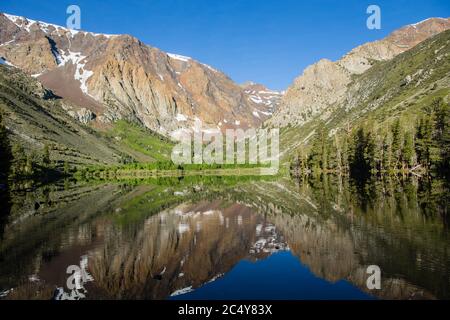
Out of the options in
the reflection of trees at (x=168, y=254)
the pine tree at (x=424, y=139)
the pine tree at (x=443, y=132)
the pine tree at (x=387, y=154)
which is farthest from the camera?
the pine tree at (x=387, y=154)

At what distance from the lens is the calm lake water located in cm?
2622

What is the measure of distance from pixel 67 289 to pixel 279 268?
15239mm

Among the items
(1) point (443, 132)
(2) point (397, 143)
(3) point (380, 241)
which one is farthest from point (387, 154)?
(3) point (380, 241)

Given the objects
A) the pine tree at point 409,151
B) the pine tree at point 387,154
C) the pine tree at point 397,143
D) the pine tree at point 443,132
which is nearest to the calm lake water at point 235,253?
the pine tree at point 443,132

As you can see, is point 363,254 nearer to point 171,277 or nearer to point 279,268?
point 279,268

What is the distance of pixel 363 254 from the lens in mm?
32719

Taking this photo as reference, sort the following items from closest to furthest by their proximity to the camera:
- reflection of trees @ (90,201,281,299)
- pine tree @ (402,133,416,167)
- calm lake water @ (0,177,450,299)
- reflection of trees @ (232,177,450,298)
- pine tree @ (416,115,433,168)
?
1. reflection of trees @ (232,177,450,298)
2. calm lake water @ (0,177,450,299)
3. reflection of trees @ (90,201,281,299)
4. pine tree @ (416,115,433,168)
5. pine tree @ (402,133,416,167)

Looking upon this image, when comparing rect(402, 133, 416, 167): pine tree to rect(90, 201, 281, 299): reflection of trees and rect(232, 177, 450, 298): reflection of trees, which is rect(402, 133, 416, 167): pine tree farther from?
rect(90, 201, 281, 299): reflection of trees

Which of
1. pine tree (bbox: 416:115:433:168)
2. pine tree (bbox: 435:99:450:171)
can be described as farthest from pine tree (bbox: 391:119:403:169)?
pine tree (bbox: 435:99:450:171)

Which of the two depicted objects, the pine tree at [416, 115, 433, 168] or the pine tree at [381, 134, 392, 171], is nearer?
the pine tree at [416, 115, 433, 168]

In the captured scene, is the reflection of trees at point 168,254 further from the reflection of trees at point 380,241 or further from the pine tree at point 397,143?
the pine tree at point 397,143

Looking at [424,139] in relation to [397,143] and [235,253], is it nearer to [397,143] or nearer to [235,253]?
[397,143]

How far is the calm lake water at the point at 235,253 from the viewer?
2622 cm
